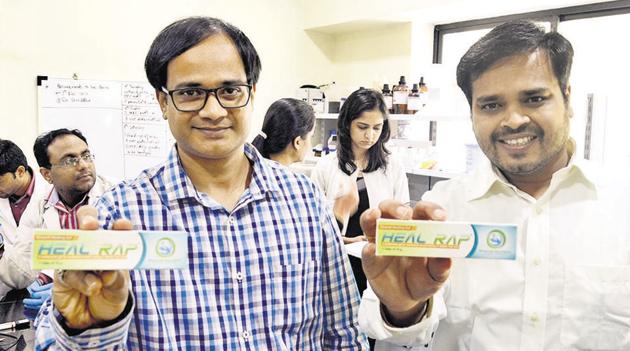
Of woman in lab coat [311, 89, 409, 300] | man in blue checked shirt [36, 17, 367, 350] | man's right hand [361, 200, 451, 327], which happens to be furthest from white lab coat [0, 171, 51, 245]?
man's right hand [361, 200, 451, 327]

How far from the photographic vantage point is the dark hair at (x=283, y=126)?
209 centimetres

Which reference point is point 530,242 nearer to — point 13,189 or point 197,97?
point 197,97

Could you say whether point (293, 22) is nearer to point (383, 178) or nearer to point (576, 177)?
point (383, 178)

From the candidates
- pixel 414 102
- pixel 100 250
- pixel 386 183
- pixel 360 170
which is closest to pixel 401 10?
pixel 414 102

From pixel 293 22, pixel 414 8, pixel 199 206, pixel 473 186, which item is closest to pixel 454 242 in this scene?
pixel 473 186

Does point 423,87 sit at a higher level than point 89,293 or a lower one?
higher

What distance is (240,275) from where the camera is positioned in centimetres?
85

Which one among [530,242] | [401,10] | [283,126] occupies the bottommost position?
[530,242]

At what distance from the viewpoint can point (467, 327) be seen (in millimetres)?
854

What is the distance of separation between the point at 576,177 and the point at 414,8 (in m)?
2.10

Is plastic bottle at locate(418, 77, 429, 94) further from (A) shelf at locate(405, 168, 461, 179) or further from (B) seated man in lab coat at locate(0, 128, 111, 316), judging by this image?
(B) seated man in lab coat at locate(0, 128, 111, 316)

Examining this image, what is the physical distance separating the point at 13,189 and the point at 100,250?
1.90 meters

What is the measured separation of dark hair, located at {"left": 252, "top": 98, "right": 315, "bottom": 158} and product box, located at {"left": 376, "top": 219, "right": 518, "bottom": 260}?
1.44m

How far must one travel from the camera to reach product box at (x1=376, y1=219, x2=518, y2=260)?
2.23 feet
